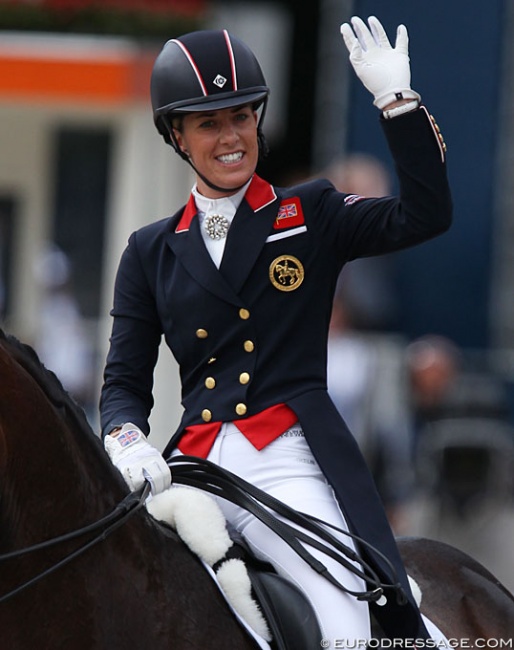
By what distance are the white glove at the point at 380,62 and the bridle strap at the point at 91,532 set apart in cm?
120

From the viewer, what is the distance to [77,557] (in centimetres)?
349

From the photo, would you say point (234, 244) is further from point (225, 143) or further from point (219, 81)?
point (219, 81)

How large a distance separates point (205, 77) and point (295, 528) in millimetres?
1260

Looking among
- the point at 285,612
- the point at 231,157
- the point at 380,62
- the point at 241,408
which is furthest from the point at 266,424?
the point at 380,62

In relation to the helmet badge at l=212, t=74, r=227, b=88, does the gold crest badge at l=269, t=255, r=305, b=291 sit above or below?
below

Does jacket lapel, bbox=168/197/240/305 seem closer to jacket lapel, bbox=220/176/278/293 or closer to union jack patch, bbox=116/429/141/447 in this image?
jacket lapel, bbox=220/176/278/293

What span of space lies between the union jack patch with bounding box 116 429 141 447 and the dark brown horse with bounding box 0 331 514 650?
0.18 meters

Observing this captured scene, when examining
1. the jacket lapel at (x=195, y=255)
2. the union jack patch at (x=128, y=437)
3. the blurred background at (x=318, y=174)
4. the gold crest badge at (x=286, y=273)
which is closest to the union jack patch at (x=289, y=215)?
the gold crest badge at (x=286, y=273)

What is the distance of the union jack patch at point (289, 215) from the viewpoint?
4023 millimetres

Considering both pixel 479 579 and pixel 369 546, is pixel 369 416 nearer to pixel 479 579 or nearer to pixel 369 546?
pixel 479 579

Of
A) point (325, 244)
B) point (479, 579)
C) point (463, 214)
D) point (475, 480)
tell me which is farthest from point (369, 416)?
point (325, 244)

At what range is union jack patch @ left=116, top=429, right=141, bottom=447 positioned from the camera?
12.7 ft

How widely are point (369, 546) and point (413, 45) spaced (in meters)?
10.6
